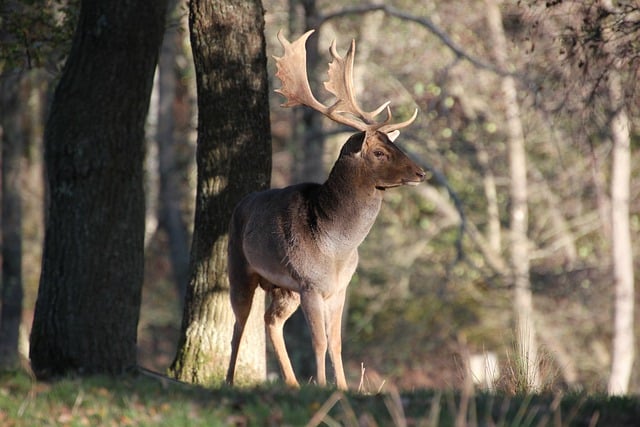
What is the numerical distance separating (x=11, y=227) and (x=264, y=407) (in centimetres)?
1339

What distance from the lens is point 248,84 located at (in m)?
10.3

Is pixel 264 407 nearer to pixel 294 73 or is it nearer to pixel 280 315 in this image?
pixel 280 315

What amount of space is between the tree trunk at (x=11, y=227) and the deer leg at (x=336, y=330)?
35.2ft

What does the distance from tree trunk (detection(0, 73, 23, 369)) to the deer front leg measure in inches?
422

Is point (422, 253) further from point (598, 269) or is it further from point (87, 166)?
point (87, 166)

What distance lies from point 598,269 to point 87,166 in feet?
58.5

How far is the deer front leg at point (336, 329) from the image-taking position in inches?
359

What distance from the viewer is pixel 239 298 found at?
379 inches

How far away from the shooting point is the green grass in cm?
687

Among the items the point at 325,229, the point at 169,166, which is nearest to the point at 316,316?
the point at 325,229

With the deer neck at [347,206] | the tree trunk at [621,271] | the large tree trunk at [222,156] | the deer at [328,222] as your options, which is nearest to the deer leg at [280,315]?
the deer at [328,222]

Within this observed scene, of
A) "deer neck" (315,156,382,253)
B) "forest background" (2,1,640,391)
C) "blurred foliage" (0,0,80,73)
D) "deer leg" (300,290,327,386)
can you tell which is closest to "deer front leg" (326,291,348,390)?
"deer leg" (300,290,327,386)

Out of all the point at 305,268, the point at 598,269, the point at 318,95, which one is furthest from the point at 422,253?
the point at 305,268

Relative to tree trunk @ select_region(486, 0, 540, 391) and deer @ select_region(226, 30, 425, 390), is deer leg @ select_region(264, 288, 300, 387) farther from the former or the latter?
tree trunk @ select_region(486, 0, 540, 391)
